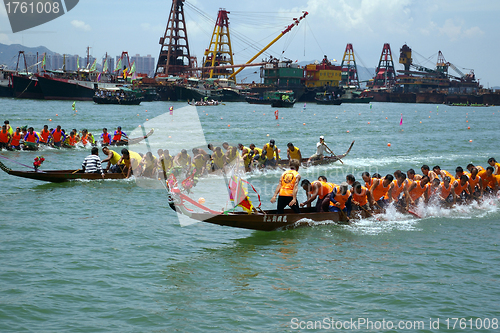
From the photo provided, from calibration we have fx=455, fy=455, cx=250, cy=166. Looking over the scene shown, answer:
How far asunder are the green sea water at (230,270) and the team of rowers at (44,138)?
439 inches

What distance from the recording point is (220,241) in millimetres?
14031

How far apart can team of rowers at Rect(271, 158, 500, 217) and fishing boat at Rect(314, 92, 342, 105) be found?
112m

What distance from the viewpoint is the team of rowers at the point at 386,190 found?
44.9 ft

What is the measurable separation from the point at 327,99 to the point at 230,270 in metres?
124

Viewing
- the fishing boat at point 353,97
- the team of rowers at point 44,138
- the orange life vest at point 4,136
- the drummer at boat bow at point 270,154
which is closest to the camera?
the drummer at boat bow at point 270,154

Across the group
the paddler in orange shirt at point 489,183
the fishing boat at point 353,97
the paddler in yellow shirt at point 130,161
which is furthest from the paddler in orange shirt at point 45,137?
the fishing boat at point 353,97

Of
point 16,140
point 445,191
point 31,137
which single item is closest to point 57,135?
point 31,137

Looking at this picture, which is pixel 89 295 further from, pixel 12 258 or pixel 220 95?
pixel 220 95

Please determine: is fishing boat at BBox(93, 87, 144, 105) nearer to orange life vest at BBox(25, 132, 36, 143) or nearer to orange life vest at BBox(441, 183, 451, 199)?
orange life vest at BBox(25, 132, 36, 143)

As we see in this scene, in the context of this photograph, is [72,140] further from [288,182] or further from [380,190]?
[380,190]

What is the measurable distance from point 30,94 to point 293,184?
99608mm

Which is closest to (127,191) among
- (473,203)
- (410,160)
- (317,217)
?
(317,217)

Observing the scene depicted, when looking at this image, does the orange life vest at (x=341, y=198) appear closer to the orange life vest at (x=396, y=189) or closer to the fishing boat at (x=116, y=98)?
the orange life vest at (x=396, y=189)

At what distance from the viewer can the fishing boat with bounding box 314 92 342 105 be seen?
5084 inches
